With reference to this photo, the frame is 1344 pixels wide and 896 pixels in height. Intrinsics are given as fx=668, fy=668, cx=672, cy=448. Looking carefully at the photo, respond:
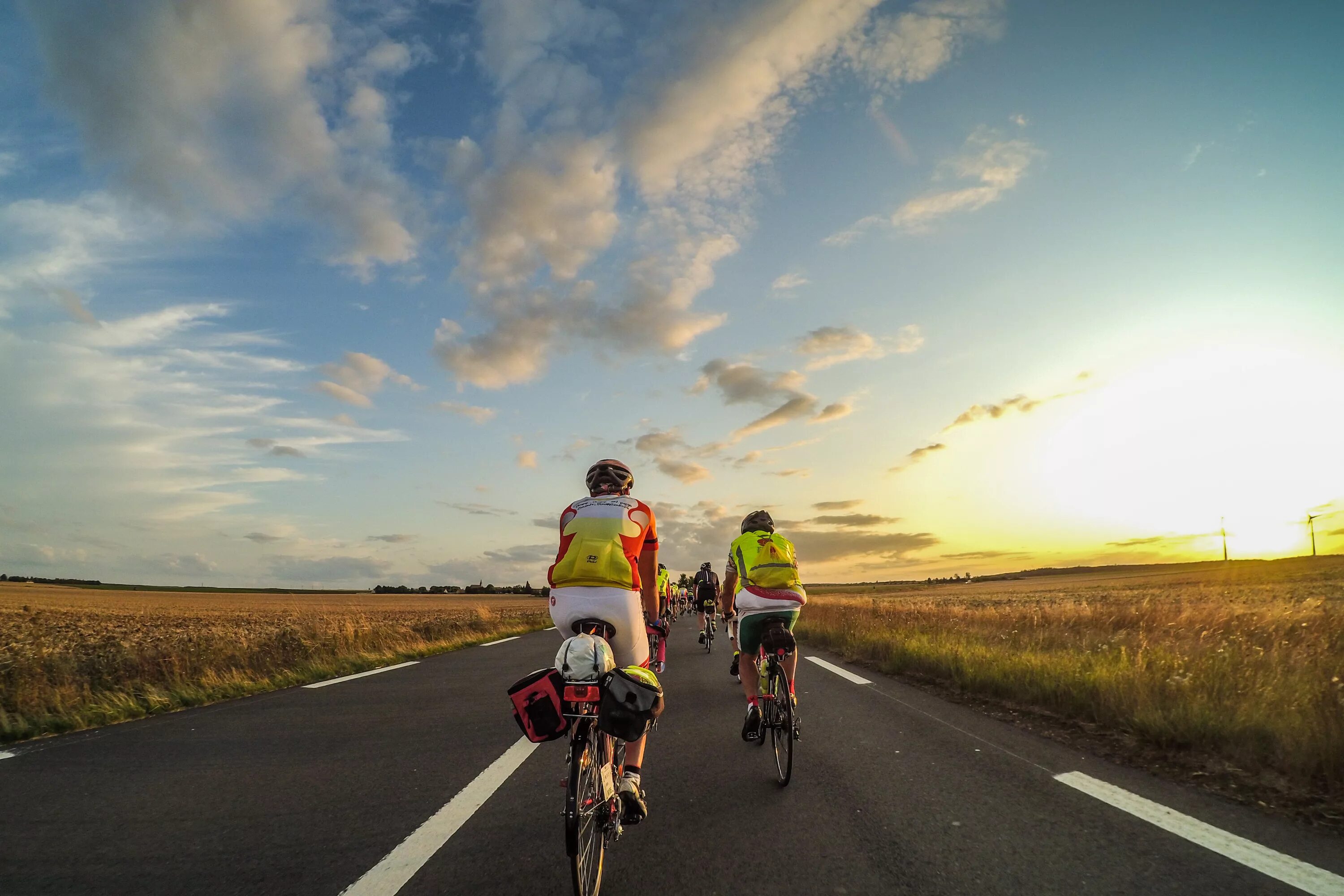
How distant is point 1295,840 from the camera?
3.57 metres

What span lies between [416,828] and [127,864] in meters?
1.41

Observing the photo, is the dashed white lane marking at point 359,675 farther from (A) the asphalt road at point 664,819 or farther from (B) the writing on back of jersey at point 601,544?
(B) the writing on back of jersey at point 601,544

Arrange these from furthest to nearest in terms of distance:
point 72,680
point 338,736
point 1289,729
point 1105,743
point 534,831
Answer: point 72,680, point 338,736, point 1105,743, point 1289,729, point 534,831

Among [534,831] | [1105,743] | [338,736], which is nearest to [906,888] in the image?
[534,831]

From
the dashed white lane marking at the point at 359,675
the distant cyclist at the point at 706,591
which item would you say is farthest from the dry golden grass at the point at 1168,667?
the dashed white lane marking at the point at 359,675

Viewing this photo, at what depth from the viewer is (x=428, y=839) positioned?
3.73 meters

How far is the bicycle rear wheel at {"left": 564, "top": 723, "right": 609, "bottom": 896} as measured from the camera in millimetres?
2773

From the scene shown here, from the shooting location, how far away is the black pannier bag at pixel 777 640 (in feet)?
17.5

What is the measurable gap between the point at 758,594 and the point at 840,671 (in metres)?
6.27

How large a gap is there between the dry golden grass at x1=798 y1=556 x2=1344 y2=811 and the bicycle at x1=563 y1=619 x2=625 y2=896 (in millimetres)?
4411

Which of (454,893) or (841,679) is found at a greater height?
(454,893)

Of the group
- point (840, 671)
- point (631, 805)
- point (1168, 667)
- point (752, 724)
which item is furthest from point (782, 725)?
point (840, 671)

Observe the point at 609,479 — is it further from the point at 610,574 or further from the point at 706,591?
the point at 706,591

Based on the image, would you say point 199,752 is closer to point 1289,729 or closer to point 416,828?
point 416,828
